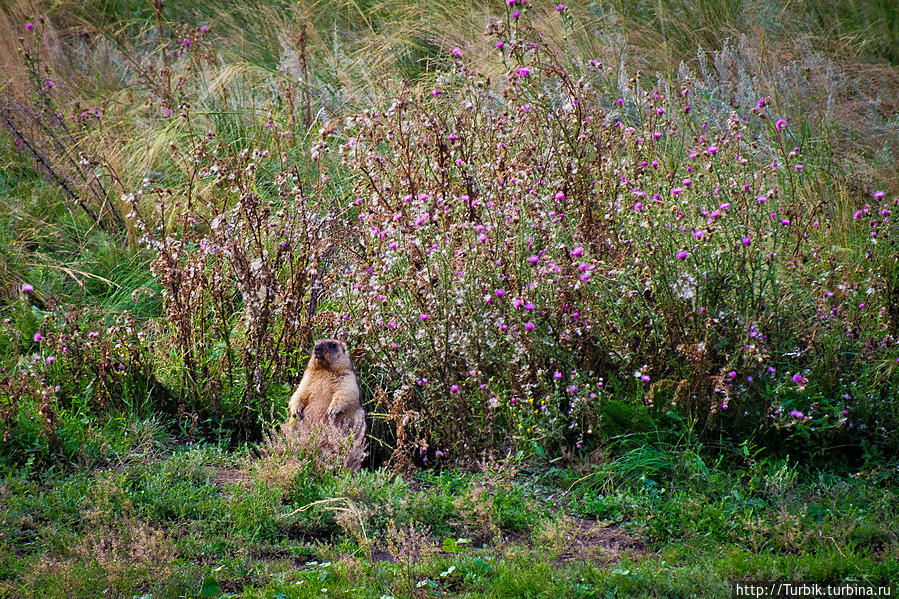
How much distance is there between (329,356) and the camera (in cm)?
438

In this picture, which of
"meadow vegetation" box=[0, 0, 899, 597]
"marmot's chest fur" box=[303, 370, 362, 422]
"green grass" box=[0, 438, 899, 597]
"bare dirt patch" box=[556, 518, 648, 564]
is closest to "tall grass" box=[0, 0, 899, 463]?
"meadow vegetation" box=[0, 0, 899, 597]

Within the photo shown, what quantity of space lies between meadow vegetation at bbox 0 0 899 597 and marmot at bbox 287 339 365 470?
0.15 meters

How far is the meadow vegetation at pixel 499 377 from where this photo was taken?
3.44 meters

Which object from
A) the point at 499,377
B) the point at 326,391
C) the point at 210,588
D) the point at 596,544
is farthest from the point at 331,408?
the point at 596,544

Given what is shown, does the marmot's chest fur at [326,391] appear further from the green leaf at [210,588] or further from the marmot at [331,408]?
the green leaf at [210,588]

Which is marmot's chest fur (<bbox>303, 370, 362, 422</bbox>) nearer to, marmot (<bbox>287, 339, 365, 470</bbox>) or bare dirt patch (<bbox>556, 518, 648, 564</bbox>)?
marmot (<bbox>287, 339, 365, 470</bbox>)

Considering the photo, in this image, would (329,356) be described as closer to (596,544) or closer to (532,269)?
(532,269)

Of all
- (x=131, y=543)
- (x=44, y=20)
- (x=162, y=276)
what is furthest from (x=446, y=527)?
(x=44, y=20)

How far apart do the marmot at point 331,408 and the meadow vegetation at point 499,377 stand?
5.7 inches

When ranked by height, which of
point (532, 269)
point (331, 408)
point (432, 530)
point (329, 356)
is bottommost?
point (432, 530)

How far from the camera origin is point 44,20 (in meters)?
9.43

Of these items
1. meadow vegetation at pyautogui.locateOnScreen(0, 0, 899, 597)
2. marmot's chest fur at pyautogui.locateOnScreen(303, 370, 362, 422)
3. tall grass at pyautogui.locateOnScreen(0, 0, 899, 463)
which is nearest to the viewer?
meadow vegetation at pyautogui.locateOnScreen(0, 0, 899, 597)

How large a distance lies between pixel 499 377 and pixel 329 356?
0.89 m

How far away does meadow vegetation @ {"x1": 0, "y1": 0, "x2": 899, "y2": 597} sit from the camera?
3.44 meters
